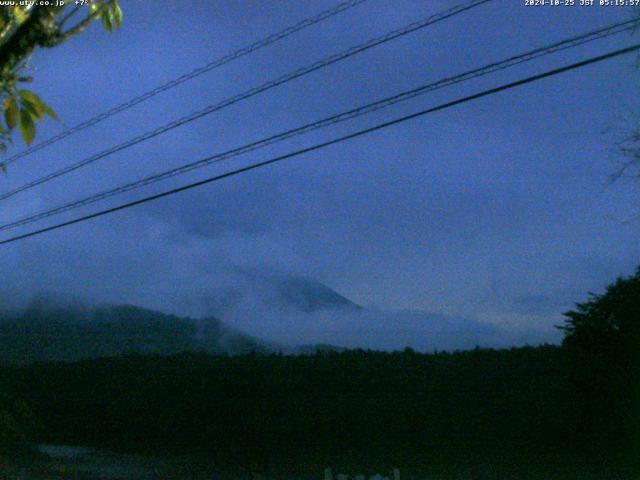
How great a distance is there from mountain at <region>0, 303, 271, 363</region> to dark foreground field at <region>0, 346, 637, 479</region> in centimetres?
942

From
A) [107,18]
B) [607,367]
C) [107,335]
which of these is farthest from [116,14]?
[107,335]

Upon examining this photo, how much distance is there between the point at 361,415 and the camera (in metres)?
17.8

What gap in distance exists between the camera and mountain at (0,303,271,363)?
30938 mm

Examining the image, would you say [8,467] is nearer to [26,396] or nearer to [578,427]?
[26,396]

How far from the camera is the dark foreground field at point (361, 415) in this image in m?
14.8

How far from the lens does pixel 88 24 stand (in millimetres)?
4207

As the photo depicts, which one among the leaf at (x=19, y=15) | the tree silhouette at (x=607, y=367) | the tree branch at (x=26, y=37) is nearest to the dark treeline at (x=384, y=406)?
the tree silhouette at (x=607, y=367)

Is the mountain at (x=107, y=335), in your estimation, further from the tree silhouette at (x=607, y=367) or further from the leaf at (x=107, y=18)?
the leaf at (x=107, y=18)

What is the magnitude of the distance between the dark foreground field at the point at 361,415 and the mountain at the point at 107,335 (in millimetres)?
9423

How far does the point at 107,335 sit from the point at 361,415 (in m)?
18.7

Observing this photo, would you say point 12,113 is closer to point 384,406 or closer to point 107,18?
point 107,18

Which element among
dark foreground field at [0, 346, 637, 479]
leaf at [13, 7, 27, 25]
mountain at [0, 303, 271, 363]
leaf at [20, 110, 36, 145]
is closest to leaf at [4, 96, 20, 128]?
leaf at [20, 110, 36, 145]

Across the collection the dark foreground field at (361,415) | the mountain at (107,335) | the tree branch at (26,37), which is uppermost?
the mountain at (107,335)

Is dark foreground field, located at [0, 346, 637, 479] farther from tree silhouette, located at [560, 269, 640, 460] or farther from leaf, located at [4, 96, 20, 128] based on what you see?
leaf, located at [4, 96, 20, 128]
